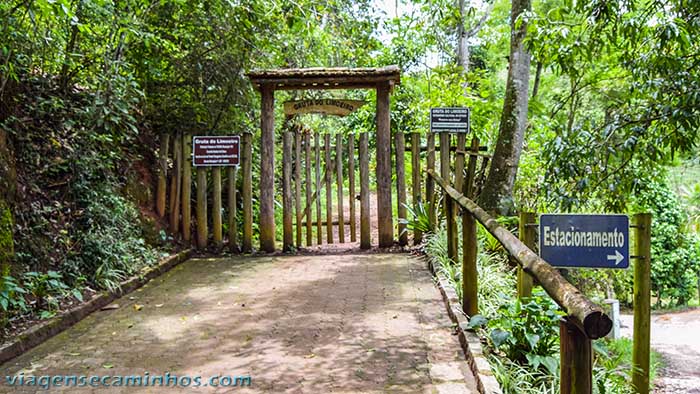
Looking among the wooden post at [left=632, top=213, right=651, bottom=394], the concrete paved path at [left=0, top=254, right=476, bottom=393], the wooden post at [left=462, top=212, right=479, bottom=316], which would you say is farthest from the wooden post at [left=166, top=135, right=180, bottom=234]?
the wooden post at [left=632, top=213, right=651, bottom=394]

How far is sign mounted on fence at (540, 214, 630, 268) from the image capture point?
2.63m

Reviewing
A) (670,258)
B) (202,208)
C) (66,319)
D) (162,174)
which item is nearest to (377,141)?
(202,208)

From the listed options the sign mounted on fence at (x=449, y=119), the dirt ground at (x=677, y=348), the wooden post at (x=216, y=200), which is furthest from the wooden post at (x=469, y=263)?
the dirt ground at (x=677, y=348)

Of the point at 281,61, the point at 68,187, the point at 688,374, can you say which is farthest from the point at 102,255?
the point at 688,374

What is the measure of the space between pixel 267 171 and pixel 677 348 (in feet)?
40.3

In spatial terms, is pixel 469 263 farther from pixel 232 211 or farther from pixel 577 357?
pixel 232 211

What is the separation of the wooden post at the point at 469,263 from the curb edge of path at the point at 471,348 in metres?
0.14

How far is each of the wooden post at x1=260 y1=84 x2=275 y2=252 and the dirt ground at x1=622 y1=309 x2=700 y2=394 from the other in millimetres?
7992

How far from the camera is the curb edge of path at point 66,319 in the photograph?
4020 millimetres

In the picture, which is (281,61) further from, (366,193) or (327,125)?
(327,125)

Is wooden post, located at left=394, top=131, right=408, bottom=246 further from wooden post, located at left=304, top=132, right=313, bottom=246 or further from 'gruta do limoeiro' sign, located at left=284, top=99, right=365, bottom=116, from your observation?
wooden post, located at left=304, top=132, right=313, bottom=246

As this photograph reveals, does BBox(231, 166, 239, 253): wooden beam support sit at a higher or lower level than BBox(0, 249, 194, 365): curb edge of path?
higher

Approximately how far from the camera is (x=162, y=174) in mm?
8305

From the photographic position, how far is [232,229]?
27.9 ft
